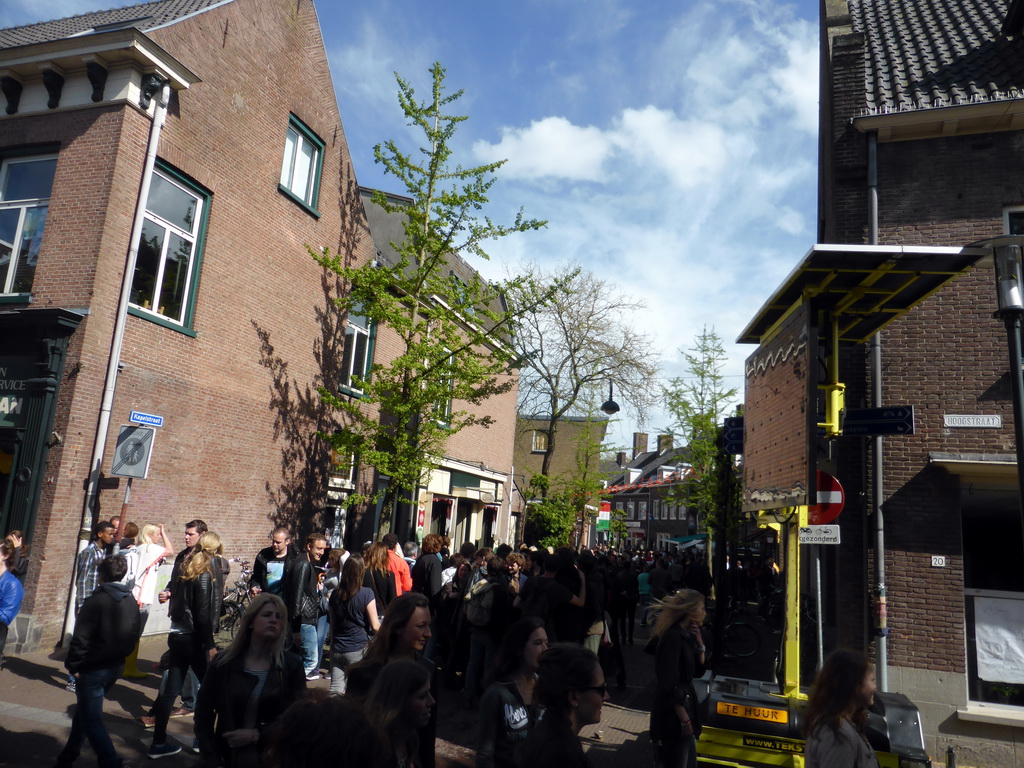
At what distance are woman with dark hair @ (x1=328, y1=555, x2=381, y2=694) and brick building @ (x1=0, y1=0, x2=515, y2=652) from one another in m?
5.28

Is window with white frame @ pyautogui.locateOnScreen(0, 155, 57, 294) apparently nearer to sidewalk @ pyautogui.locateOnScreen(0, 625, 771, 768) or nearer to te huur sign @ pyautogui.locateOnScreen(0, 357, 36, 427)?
te huur sign @ pyautogui.locateOnScreen(0, 357, 36, 427)

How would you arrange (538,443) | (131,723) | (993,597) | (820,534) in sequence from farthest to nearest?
(538,443), (993,597), (131,723), (820,534)

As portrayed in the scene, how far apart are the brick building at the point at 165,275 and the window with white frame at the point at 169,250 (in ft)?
0.09

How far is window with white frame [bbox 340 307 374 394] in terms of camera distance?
17.1m

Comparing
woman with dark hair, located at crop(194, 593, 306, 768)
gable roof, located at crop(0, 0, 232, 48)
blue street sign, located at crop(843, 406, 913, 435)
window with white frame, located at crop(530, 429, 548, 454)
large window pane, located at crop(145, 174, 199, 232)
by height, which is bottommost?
woman with dark hair, located at crop(194, 593, 306, 768)

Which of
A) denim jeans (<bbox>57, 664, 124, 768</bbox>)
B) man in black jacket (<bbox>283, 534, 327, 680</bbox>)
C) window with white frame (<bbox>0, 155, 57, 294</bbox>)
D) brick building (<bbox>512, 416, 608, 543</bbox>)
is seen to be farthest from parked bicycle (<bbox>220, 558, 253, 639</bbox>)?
brick building (<bbox>512, 416, 608, 543</bbox>)

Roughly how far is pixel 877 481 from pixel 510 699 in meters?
7.22

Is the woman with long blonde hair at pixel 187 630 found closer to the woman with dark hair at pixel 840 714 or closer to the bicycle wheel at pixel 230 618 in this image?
the woman with dark hair at pixel 840 714

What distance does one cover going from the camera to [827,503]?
7105mm

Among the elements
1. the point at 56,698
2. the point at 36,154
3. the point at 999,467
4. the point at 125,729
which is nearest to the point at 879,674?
the point at 999,467

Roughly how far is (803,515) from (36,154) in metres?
12.2

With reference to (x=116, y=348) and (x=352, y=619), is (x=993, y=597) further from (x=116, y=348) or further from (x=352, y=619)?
(x=116, y=348)

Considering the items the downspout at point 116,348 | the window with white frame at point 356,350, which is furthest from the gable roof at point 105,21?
the window with white frame at point 356,350

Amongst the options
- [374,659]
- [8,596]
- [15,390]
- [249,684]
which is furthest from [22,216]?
[374,659]
